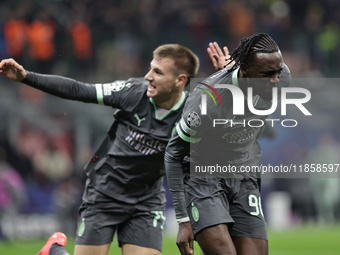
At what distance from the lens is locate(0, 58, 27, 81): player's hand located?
17.5 feet

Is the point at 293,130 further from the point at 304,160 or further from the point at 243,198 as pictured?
the point at 243,198

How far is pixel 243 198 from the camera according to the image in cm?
524

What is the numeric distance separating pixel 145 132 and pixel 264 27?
434 inches

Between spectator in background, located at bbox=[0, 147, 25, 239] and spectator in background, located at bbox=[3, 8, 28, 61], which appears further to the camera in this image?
spectator in background, located at bbox=[3, 8, 28, 61]

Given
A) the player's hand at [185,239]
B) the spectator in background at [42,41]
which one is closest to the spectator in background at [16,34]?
the spectator in background at [42,41]

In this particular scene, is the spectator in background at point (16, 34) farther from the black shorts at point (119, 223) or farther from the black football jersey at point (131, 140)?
the black shorts at point (119, 223)

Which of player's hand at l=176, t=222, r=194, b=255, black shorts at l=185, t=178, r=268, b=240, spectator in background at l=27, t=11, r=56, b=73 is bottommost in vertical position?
player's hand at l=176, t=222, r=194, b=255

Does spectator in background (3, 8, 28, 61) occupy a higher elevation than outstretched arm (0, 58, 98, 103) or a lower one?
higher

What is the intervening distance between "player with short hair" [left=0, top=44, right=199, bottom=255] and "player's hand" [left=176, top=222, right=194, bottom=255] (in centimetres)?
109

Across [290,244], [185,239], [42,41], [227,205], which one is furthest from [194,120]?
[42,41]

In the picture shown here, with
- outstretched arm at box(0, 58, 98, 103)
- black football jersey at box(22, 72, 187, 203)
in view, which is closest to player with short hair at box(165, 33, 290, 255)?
black football jersey at box(22, 72, 187, 203)

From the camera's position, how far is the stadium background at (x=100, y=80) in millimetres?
13961

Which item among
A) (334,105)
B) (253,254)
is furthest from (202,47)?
(253,254)

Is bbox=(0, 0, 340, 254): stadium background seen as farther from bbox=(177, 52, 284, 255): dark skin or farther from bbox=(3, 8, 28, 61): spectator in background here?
bbox=(177, 52, 284, 255): dark skin
